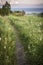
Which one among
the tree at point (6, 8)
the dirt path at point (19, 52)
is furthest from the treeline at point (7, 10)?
the dirt path at point (19, 52)

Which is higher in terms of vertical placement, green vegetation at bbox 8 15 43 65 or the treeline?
the treeline

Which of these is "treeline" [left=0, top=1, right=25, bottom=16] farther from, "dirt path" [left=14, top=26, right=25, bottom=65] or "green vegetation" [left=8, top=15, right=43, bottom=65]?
"dirt path" [left=14, top=26, right=25, bottom=65]

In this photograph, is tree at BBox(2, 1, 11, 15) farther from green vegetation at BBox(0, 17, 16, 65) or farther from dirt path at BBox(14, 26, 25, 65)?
dirt path at BBox(14, 26, 25, 65)

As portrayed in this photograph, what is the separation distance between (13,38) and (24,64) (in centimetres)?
27

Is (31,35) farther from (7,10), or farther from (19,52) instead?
(7,10)

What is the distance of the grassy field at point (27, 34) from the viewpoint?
1.91m

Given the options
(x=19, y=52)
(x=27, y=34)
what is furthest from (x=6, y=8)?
(x=19, y=52)

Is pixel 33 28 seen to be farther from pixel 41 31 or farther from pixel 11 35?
pixel 11 35

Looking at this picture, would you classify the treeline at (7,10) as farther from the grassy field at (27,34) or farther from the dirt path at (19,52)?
the dirt path at (19,52)

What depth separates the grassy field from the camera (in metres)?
1.91

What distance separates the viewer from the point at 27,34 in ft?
6.48

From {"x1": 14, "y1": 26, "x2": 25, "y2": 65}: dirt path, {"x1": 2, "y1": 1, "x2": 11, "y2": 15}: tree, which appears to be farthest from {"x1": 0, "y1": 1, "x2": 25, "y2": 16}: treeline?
{"x1": 14, "y1": 26, "x2": 25, "y2": 65}: dirt path

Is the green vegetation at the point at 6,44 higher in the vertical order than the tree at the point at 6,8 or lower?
lower

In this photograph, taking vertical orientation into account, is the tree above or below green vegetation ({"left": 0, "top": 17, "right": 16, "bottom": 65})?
above
